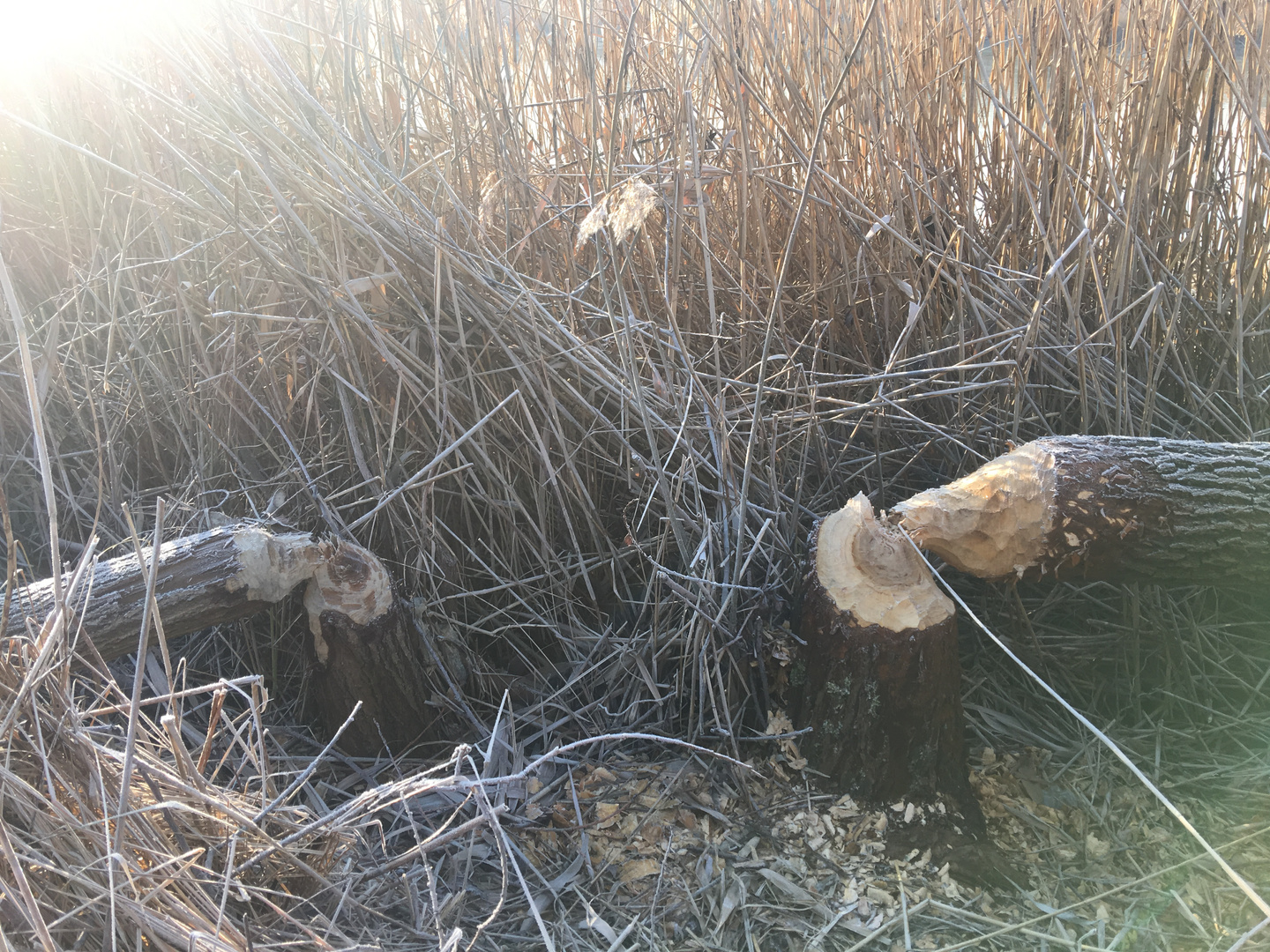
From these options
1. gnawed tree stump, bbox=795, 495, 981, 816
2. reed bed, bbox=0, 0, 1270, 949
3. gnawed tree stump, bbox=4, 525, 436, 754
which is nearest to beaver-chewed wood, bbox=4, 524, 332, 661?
gnawed tree stump, bbox=4, 525, 436, 754

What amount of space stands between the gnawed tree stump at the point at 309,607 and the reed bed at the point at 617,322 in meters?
0.09

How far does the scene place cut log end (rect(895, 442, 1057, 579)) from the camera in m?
1.28

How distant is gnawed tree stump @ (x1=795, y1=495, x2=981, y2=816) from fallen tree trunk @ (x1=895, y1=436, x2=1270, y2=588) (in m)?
0.08

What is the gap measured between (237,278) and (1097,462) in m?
1.69

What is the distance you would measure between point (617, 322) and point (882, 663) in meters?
0.83

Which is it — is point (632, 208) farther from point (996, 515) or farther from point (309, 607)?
point (309, 607)

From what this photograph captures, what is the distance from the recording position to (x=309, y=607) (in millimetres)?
1415

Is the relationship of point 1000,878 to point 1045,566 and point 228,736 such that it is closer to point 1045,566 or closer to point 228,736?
point 1045,566

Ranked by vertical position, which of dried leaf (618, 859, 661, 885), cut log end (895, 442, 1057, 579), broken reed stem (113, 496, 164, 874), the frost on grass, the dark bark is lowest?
dried leaf (618, 859, 661, 885)

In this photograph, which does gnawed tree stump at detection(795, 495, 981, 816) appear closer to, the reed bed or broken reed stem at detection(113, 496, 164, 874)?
the reed bed

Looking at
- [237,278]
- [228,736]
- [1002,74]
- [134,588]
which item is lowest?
[228,736]

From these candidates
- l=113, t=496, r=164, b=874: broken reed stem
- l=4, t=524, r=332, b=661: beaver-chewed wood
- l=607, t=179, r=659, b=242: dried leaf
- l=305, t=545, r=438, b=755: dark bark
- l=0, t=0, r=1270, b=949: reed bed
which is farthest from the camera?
l=0, t=0, r=1270, b=949: reed bed

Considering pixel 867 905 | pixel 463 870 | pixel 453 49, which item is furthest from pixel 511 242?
pixel 867 905

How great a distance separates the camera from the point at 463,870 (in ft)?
4.27
